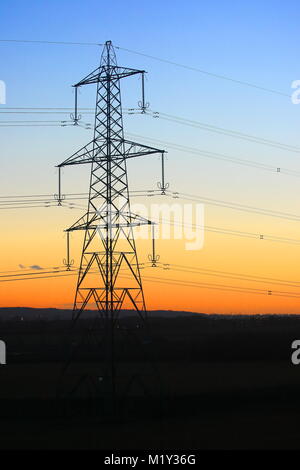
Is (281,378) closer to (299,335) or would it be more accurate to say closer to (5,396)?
(5,396)

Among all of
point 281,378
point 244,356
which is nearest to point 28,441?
point 281,378

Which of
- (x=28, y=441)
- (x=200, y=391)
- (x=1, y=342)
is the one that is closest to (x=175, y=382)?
(x=200, y=391)

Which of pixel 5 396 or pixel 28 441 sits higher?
pixel 5 396

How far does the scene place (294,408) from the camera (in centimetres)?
4662
